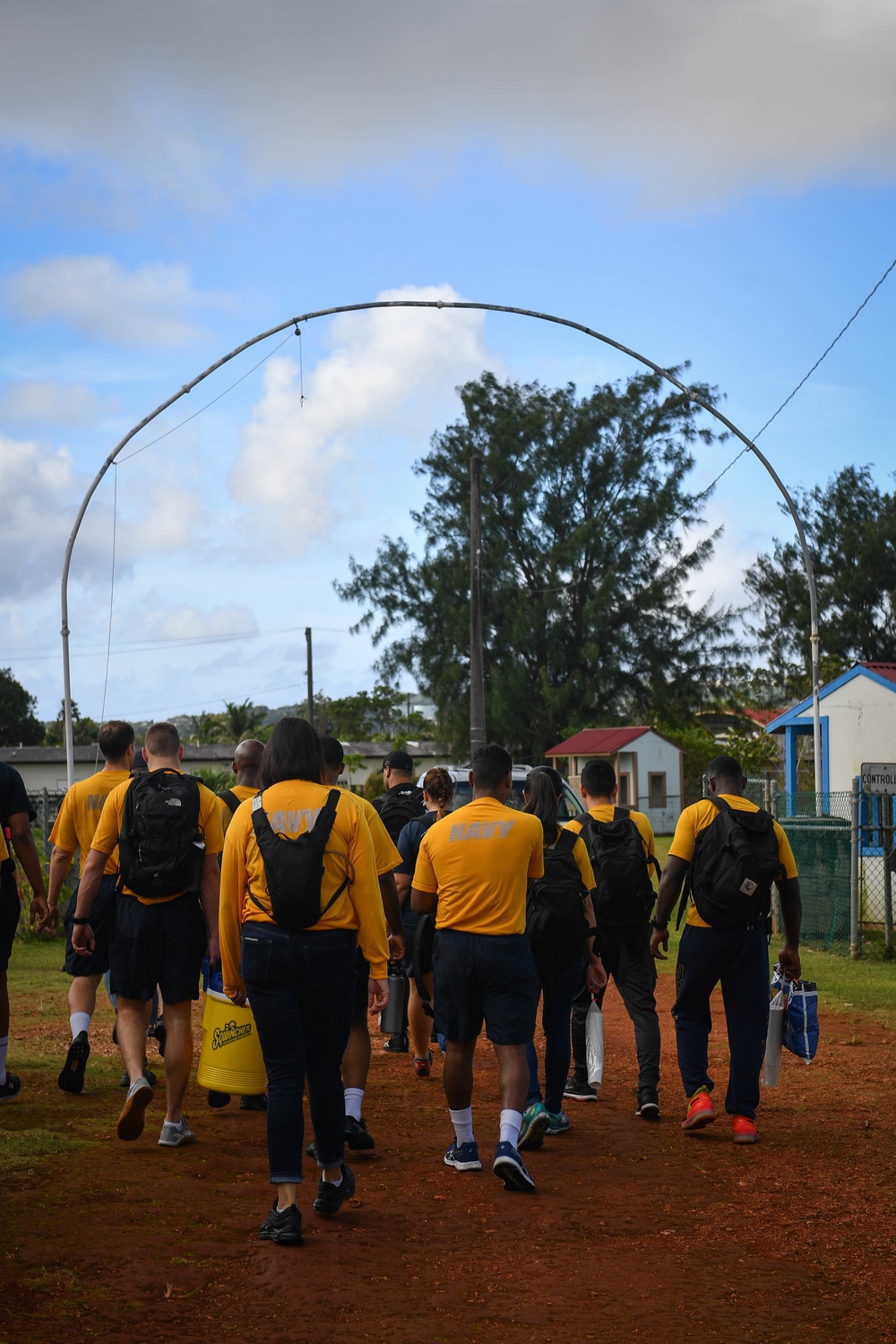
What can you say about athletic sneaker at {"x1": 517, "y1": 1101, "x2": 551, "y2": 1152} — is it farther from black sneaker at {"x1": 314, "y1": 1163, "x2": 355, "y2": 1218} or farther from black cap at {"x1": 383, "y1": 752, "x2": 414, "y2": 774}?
black cap at {"x1": 383, "y1": 752, "x2": 414, "y2": 774}

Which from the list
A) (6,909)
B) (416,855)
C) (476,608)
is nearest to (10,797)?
(6,909)

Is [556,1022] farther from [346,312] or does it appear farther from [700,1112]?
[346,312]

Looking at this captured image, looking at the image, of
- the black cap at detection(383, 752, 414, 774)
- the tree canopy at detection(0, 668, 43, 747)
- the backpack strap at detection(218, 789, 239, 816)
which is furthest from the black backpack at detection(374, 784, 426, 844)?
the tree canopy at detection(0, 668, 43, 747)

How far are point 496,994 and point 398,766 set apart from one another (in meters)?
3.52

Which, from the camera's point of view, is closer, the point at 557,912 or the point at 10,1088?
the point at 557,912

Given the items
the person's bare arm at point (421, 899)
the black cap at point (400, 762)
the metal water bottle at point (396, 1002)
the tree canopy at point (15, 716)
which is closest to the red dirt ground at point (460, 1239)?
the metal water bottle at point (396, 1002)

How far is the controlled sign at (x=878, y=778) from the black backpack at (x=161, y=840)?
31.8 ft

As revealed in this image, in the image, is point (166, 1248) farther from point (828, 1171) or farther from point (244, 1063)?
Result: point (828, 1171)

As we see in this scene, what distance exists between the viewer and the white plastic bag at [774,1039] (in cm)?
730

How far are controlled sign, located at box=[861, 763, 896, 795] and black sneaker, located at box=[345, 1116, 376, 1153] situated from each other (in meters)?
9.24

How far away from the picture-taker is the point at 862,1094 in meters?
8.18

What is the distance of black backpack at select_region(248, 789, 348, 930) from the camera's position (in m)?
5.02

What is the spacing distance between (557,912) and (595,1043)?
1489 millimetres

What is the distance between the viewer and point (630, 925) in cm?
755
